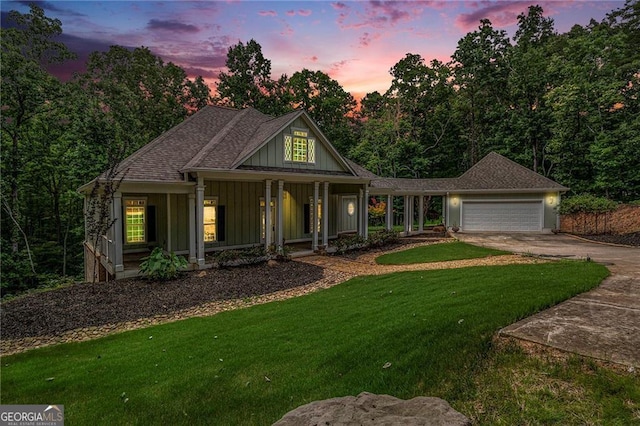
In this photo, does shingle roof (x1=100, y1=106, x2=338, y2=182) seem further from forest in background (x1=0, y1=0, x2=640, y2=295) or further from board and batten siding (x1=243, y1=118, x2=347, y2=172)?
forest in background (x1=0, y1=0, x2=640, y2=295)

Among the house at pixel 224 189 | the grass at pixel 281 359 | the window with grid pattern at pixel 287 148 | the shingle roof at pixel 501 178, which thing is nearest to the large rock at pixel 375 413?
the grass at pixel 281 359

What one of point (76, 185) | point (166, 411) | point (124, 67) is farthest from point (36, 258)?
point (166, 411)

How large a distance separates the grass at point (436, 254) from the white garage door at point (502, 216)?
25.3ft

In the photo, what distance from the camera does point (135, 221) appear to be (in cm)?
1383

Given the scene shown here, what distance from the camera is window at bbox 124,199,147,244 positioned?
536 inches

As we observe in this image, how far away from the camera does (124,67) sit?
27.4 m

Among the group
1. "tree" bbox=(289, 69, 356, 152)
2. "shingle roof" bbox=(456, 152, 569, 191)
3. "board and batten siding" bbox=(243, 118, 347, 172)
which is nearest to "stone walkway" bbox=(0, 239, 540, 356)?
"board and batten siding" bbox=(243, 118, 347, 172)

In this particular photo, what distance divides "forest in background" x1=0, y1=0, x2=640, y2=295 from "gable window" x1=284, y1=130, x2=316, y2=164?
6.26 metres

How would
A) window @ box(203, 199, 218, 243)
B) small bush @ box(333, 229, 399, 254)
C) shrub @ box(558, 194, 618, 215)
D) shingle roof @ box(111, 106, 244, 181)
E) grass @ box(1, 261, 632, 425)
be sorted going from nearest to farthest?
1. grass @ box(1, 261, 632, 425)
2. shingle roof @ box(111, 106, 244, 181)
3. window @ box(203, 199, 218, 243)
4. small bush @ box(333, 229, 399, 254)
5. shrub @ box(558, 194, 618, 215)

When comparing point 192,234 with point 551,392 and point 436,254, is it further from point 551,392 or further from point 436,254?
point 551,392

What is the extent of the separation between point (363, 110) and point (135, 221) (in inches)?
1262

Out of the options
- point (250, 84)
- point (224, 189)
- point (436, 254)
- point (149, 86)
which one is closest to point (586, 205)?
point (436, 254)

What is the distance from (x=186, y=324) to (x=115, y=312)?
7.09 feet

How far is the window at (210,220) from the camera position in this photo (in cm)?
1431
